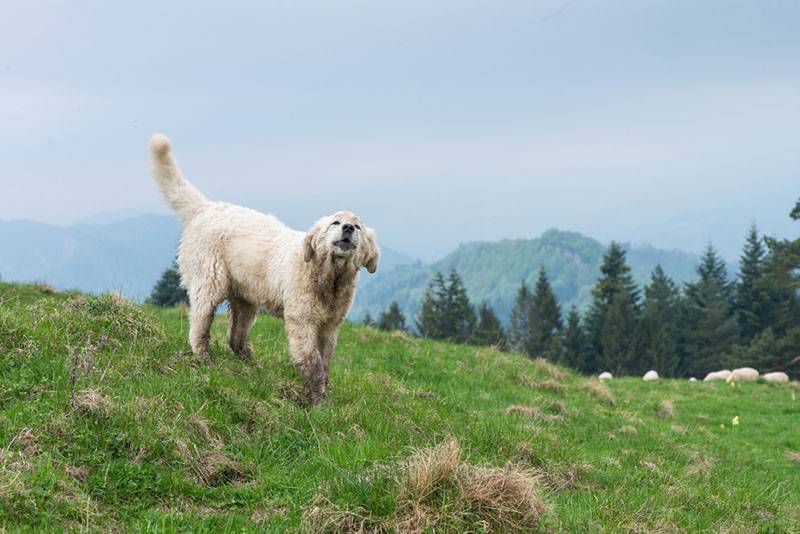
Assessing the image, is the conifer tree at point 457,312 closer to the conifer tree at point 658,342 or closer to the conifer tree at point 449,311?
the conifer tree at point 449,311

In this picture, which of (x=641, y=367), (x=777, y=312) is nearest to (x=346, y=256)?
(x=641, y=367)

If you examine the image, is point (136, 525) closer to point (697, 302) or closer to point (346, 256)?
point (346, 256)

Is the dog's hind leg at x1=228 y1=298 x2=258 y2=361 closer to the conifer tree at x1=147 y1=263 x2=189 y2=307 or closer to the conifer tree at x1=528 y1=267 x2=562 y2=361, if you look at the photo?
the conifer tree at x1=147 y1=263 x2=189 y2=307

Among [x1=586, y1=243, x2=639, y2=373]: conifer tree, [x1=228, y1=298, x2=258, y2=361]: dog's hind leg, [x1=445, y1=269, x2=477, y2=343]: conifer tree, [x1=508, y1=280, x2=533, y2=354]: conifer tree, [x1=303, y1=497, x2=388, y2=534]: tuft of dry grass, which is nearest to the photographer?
[x1=303, y1=497, x2=388, y2=534]: tuft of dry grass

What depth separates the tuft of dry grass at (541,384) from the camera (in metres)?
14.4

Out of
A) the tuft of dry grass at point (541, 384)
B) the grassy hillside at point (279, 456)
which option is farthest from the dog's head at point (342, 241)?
the tuft of dry grass at point (541, 384)

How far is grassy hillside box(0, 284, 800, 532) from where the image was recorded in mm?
5059

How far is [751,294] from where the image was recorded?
77812mm

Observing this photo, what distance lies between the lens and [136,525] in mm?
4828

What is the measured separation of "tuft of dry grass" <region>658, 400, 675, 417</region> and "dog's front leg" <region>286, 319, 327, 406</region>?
32.0ft

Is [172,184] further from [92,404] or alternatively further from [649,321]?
[649,321]

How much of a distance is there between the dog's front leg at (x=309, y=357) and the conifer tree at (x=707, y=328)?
70.8m

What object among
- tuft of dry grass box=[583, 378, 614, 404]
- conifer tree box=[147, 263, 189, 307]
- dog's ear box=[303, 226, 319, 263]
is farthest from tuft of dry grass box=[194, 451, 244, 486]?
conifer tree box=[147, 263, 189, 307]

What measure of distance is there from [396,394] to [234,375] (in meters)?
2.18
